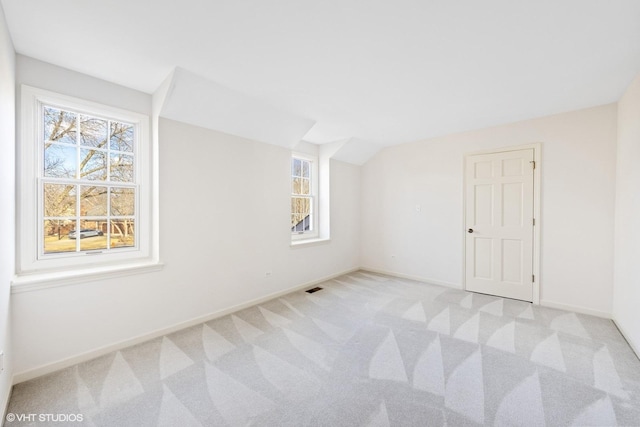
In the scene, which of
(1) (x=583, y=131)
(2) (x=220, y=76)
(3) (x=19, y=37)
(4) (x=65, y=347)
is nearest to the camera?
(3) (x=19, y=37)

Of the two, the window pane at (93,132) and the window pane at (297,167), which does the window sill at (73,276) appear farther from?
the window pane at (297,167)

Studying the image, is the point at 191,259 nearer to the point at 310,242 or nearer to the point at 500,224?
the point at 310,242

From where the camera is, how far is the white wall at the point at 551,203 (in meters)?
3.04

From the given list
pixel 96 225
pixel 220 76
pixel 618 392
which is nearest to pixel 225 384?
pixel 96 225

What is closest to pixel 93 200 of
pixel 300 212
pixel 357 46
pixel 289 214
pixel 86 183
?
pixel 86 183

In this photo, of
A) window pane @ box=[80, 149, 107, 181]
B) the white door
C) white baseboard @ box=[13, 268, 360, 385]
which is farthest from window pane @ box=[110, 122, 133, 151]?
the white door

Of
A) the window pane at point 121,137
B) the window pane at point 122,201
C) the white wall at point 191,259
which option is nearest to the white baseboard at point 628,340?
the white wall at point 191,259

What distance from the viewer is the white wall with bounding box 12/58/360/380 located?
6.73 feet

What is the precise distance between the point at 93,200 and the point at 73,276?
2.31ft

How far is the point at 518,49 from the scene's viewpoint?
196 cm

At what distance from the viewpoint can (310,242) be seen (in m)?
4.29

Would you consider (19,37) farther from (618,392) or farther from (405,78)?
(618,392)

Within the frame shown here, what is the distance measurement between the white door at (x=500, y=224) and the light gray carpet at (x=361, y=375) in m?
0.69

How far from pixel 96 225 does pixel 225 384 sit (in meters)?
1.89
